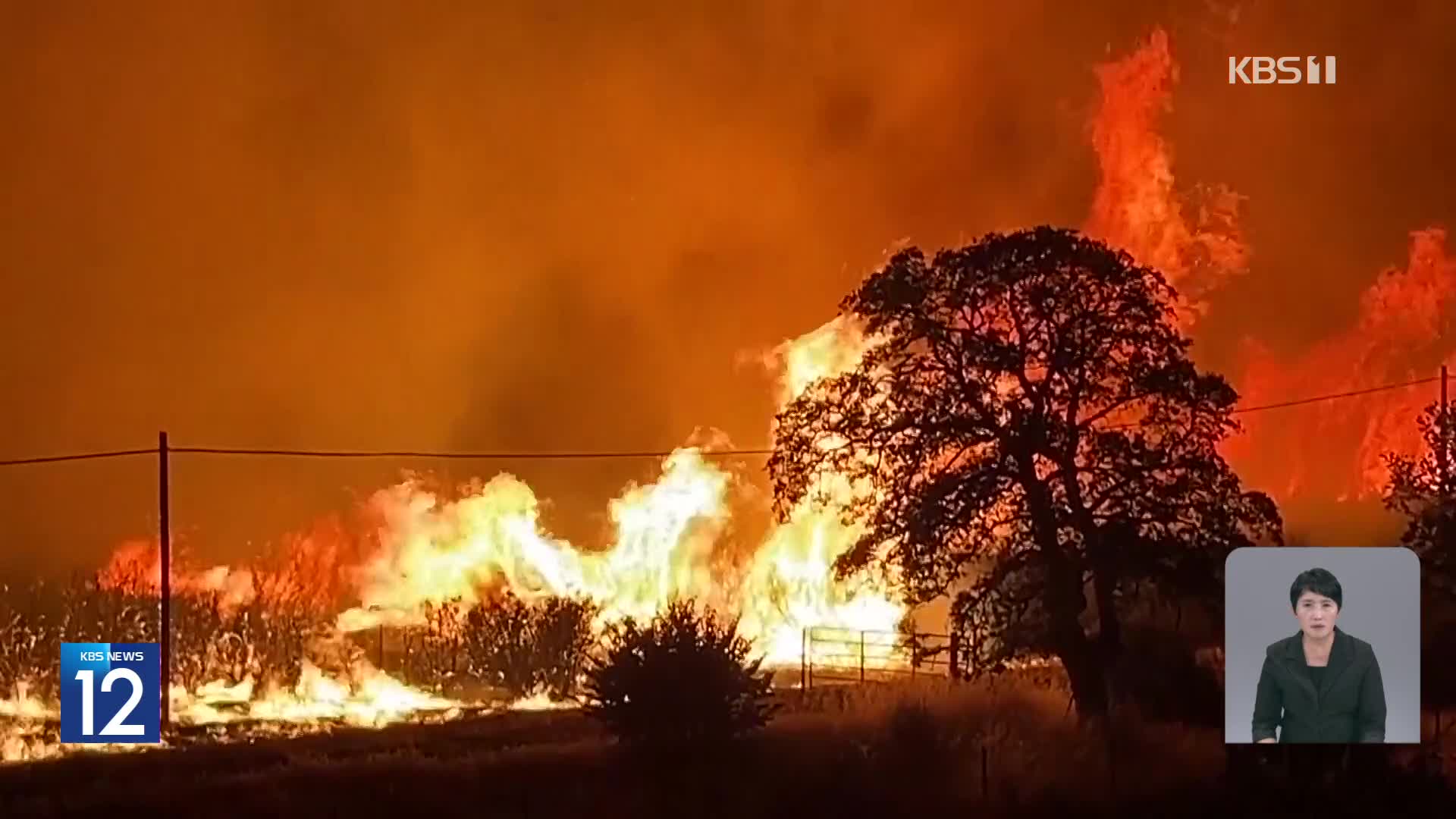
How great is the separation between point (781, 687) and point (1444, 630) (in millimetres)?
9396

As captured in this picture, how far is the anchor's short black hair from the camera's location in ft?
33.6

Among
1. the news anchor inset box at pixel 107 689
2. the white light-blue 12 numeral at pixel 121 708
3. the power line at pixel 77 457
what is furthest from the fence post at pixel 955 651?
the power line at pixel 77 457

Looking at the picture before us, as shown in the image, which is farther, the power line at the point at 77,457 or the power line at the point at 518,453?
the power line at the point at 518,453

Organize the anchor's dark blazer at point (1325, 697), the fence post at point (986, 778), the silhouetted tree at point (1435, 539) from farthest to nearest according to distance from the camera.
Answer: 1. the silhouetted tree at point (1435, 539)
2. the fence post at point (986, 778)
3. the anchor's dark blazer at point (1325, 697)

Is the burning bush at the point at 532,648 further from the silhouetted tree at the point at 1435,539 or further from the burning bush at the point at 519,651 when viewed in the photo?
the silhouetted tree at the point at 1435,539

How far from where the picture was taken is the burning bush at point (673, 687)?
13641 mm

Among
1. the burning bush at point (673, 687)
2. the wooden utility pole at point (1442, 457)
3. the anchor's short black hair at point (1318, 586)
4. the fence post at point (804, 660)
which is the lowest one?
the fence post at point (804, 660)

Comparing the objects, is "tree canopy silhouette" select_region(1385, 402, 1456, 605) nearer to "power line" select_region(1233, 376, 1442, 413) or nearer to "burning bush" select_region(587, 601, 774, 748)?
"burning bush" select_region(587, 601, 774, 748)

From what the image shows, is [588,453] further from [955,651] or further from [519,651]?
[955,651]

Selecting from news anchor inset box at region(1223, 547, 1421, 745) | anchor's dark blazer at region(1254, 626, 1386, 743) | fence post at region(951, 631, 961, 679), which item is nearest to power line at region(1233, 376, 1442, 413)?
fence post at region(951, 631, 961, 679)

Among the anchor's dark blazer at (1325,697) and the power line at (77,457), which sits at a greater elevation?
the power line at (77,457)

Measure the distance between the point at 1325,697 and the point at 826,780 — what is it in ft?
13.6

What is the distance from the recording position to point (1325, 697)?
1051cm

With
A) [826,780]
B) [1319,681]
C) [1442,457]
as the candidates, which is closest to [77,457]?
[826,780]
